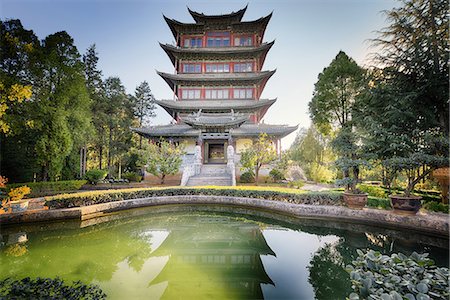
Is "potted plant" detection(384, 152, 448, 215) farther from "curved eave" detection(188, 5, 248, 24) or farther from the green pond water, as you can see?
"curved eave" detection(188, 5, 248, 24)

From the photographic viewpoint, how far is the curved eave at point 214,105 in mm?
20797

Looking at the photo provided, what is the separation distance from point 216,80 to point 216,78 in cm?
22

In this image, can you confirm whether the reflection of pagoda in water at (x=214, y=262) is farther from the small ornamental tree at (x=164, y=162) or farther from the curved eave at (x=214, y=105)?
the curved eave at (x=214, y=105)

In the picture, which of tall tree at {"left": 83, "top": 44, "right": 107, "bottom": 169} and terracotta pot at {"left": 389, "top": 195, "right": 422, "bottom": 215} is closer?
terracotta pot at {"left": 389, "top": 195, "right": 422, "bottom": 215}

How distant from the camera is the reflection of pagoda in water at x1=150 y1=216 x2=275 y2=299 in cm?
313

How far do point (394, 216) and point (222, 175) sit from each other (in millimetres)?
10733

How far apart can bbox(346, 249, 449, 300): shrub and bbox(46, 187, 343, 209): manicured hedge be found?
20.9 ft

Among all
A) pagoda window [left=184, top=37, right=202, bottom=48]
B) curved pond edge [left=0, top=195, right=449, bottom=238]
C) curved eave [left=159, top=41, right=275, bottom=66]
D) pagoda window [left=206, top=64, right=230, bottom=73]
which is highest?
pagoda window [left=184, top=37, right=202, bottom=48]

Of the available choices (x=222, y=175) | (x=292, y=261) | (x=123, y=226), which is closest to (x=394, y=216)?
(x=292, y=261)

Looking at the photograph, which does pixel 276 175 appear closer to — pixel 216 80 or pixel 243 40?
pixel 216 80

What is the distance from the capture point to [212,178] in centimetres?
1427

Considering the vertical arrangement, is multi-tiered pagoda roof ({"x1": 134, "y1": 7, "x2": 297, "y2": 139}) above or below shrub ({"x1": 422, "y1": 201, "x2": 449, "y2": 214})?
above

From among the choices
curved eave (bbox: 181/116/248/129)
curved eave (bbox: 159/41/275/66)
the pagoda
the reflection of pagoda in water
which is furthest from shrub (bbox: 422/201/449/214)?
curved eave (bbox: 159/41/275/66)

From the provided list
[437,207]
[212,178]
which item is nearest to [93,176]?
[212,178]
